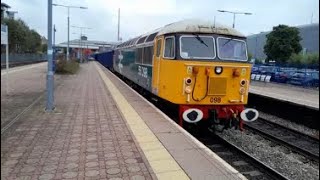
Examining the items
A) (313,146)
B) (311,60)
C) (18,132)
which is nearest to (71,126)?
(18,132)

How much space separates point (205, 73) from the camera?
10.2 meters

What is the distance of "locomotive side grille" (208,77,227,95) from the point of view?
10.3m

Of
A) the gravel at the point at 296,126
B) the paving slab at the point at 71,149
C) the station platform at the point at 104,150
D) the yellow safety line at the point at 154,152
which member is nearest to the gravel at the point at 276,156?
the station platform at the point at 104,150

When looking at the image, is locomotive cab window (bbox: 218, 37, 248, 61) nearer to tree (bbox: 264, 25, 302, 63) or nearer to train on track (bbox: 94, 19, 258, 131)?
train on track (bbox: 94, 19, 258, 131)

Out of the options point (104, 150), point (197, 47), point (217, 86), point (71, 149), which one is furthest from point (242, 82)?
point (71, 149)

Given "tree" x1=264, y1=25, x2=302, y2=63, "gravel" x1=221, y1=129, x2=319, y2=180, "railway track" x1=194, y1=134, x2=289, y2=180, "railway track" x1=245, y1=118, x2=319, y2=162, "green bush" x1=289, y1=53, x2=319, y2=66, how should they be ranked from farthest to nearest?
"tree" x1=264, y1=25, x2=302, y2=63 → "green bush" x1=289, y1=53, x2=319, y2=66 → "railway track" x1=245, y1=118, x2=319, y2=162 → "gravel" x1=221, y1=129, x2=319, y2=180 → "railway track" x1=194, y1=134, x2=289, y2=180

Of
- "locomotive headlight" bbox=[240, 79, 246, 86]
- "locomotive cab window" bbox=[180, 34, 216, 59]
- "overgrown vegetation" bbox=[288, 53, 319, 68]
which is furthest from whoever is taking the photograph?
"overgrown vegetation" bbox=[288, 53, 319, 68]

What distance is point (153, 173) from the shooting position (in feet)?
18.6

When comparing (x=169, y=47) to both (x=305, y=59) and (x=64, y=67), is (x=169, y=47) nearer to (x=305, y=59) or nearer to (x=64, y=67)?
(x=64, y=67)

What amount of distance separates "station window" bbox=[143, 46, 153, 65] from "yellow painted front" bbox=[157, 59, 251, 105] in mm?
2391

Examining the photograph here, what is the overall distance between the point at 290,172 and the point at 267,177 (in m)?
0.86

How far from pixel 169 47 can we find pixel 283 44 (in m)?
37.8

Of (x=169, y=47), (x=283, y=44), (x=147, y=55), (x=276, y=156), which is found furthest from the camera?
(x=283, y=44)

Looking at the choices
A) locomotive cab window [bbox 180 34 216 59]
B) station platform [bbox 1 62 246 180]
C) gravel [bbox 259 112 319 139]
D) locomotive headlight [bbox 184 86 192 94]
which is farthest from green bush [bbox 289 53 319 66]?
station platform [bbox 1 62 246 180]
